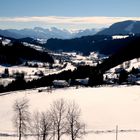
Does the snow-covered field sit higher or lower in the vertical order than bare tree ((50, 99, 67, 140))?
lower

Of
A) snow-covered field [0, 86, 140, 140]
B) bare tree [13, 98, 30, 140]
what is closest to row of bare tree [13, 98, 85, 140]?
bare tree [13, 98, 30, 140]

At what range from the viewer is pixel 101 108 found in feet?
323

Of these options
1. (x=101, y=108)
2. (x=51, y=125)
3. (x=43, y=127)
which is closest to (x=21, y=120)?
(x=51, y=125)

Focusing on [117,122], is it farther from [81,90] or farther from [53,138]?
[81,90]

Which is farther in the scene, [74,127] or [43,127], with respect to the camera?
[74,127]

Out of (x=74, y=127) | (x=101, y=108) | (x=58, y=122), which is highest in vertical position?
(x=58, y=122)

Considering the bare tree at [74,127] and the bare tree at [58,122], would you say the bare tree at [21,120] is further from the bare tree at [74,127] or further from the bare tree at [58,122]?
the bare tree at [74,127]

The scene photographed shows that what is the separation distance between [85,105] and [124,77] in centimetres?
8101

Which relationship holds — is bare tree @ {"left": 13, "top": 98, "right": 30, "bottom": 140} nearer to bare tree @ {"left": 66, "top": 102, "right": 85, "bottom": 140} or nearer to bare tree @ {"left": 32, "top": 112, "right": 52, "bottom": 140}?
bare tree @ {"left": 32, "top": 112, "right": 52, "bottom": 140}

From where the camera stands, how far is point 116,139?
69438 millimetres

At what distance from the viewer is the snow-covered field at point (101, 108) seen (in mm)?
79062

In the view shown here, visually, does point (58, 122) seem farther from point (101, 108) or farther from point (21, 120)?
point (101, 108)

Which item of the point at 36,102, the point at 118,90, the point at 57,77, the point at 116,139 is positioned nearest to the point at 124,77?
the point at 57,77

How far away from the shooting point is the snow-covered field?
79062mm
